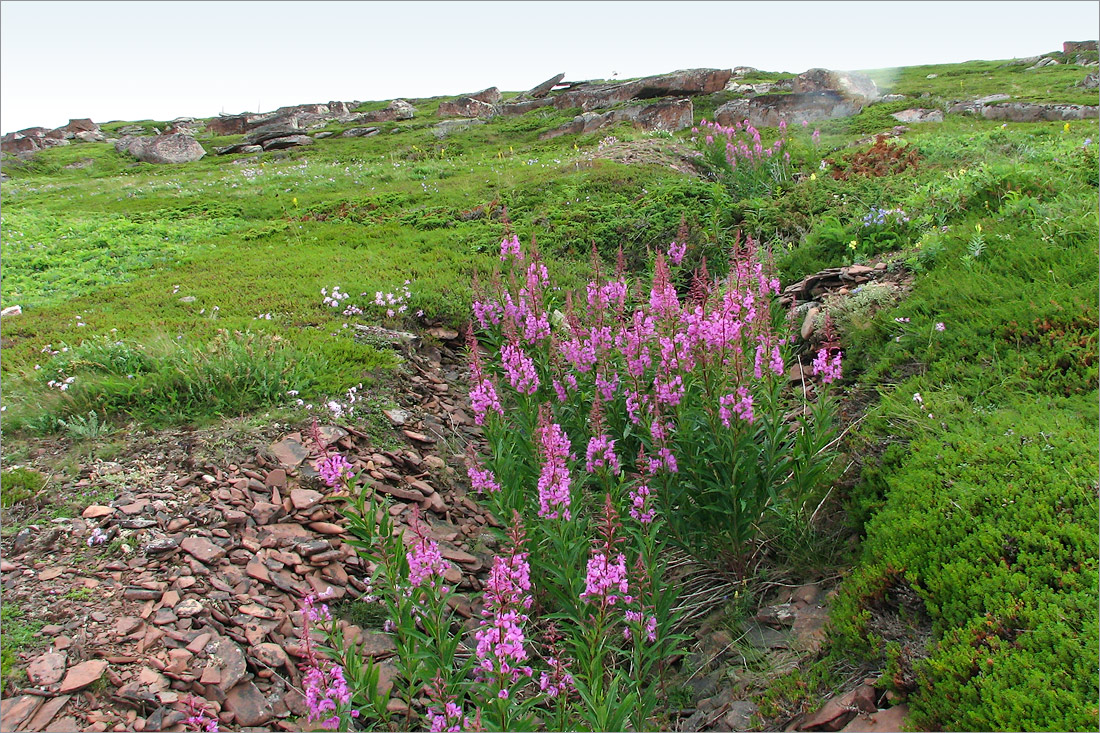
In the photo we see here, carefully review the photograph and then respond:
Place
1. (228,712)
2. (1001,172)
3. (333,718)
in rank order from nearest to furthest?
(333,718) < (228,712) < (1001,172)

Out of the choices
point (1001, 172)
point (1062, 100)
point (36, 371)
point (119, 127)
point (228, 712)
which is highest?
point (119, 127)

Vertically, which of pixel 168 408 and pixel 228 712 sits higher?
pixel 168 408

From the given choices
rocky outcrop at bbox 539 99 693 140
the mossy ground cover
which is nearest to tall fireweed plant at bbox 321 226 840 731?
the mossy ground cover

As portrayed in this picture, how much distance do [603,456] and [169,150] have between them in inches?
1740

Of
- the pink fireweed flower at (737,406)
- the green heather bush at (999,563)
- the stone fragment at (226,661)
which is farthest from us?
the pink fireweed flower at (737,406)

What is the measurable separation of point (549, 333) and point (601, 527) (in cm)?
255

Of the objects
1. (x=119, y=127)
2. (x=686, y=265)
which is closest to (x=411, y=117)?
(x=119, y=127)

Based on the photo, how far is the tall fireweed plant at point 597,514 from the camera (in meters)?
2.96

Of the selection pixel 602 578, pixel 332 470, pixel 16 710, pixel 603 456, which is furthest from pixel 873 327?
pixel 16 710

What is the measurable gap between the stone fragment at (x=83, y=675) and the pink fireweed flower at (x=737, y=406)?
3613mm

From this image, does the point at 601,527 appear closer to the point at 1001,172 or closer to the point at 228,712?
the point at 228,712

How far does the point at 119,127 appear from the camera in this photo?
6531cm

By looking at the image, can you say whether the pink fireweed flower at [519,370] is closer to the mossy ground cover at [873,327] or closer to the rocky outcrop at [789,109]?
the mossy ground cover at [873,327]

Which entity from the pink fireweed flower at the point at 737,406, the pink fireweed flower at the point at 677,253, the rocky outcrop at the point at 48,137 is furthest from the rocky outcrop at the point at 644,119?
the rocky outcrop at the point at 48,137
